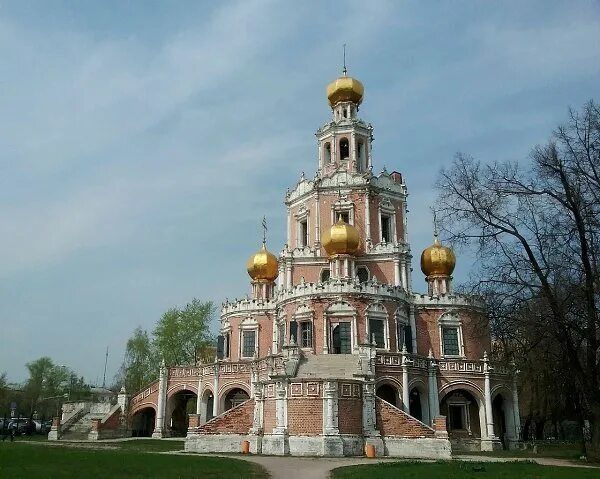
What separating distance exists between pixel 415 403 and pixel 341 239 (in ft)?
35.1

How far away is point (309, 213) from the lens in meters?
43.3

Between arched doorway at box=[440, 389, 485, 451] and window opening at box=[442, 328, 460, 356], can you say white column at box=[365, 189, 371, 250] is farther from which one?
arched doorway at box=[440, 389, 485, 451]

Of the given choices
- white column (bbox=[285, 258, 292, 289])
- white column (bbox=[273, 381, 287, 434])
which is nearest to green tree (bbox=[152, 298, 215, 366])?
white column (bbox=[285, 258, 292, 289])

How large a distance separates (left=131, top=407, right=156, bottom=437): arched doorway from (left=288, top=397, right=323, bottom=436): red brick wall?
19800 millimetres

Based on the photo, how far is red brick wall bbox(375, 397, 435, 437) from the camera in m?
25.8

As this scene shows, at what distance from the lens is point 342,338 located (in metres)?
35.5

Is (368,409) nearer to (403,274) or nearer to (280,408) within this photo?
(280,408)

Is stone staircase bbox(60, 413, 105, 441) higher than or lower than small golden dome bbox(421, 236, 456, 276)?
lower

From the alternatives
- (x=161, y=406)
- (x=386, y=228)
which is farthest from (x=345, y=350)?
(x=161, y=406)

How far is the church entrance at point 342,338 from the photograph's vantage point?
3531cm

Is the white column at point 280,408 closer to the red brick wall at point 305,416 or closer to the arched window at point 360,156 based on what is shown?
the red brick wall at point 305,416

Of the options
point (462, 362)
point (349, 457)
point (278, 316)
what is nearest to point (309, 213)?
point (278, 316)

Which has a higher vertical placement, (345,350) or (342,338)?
(342,338)

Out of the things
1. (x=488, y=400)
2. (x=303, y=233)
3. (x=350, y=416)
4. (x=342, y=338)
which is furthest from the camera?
(x=303, y=233)
